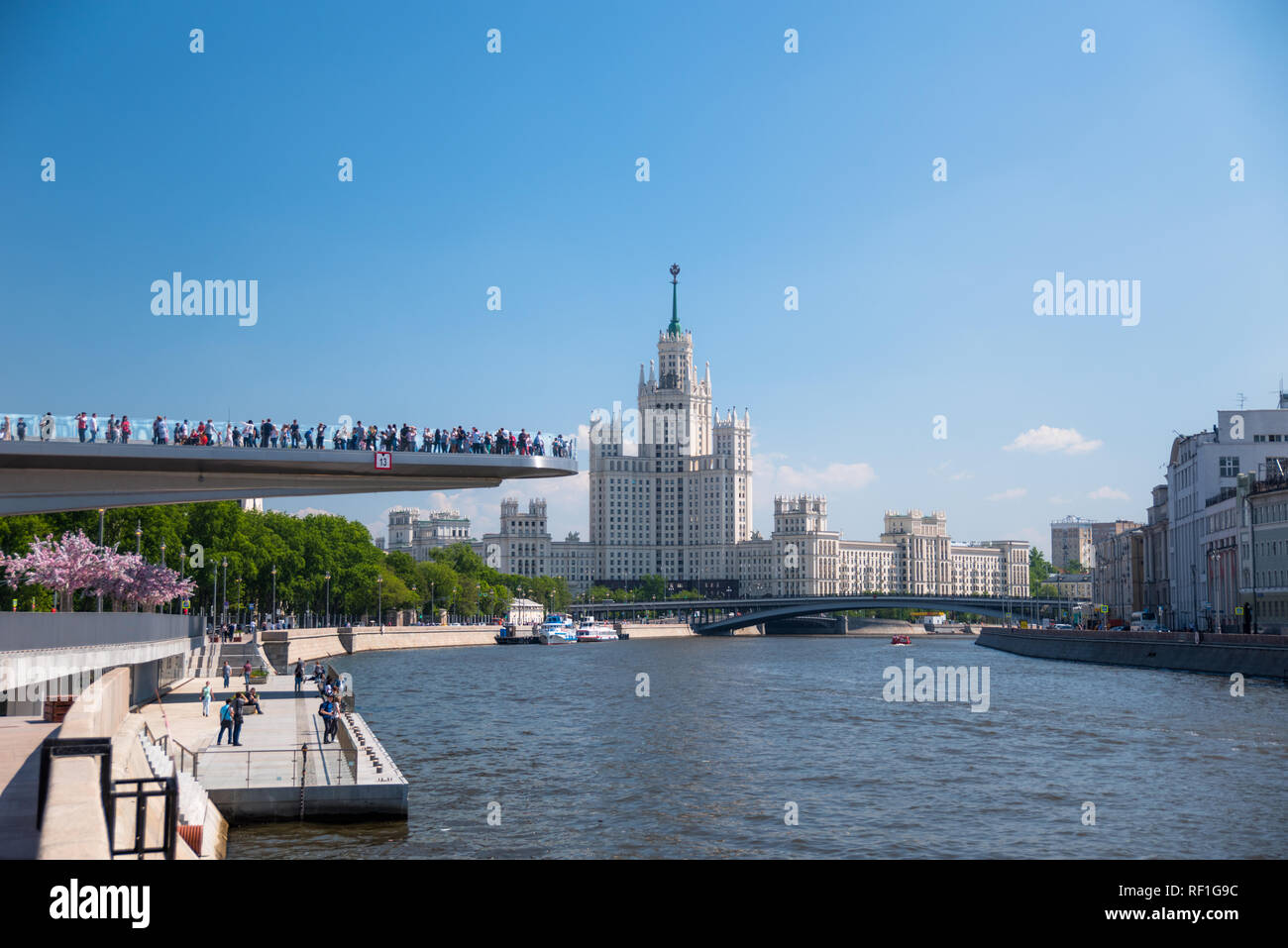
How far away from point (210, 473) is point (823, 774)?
80.4 feet

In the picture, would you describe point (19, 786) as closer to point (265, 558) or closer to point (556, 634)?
point (265, 558)

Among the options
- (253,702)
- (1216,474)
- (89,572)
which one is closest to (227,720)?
(253,702)

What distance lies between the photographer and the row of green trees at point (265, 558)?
77688 millimetres

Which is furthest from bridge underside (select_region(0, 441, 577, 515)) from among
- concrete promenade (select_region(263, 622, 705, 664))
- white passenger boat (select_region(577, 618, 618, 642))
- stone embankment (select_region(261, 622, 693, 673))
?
white passenger boat (select_region(577, 618, 618, 642))

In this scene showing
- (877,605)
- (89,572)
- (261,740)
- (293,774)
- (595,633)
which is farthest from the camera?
(595,633)

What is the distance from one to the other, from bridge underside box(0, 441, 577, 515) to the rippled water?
30.6ft

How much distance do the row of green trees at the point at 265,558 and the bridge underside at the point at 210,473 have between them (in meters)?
18.0

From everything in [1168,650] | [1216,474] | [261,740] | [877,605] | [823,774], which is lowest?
[877,605]

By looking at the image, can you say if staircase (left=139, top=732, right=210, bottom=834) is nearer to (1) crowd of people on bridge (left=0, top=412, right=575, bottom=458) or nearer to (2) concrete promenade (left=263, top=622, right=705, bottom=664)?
(1) crowd of people on bridge (left=0, top=412, right=575, bottom=458)

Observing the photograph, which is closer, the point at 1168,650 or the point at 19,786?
the point at 19,786

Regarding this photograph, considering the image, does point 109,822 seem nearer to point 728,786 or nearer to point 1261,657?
point 728,786

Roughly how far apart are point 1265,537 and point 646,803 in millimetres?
67040

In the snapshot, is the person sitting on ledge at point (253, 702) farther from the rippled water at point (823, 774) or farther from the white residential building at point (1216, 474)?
the white residential building at point (1216, 474)

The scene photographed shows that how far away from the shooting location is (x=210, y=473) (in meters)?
43.5
